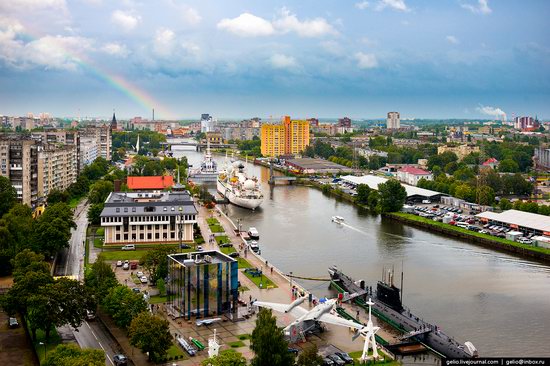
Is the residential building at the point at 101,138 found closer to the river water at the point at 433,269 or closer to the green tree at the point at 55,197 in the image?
the green tree at the point at 55,197

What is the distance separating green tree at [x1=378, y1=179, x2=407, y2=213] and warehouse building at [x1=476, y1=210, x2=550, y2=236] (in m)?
2.79

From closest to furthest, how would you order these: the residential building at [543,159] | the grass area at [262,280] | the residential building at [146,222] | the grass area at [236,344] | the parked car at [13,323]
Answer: the grass area at [236,344] → the parked car at [13,323] → the grass area at [262,280] → the residential building at [146,222] → the residential building at [543,159]

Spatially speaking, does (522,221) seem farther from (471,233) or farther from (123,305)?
(123,305)

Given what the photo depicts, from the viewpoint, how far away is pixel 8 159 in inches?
679

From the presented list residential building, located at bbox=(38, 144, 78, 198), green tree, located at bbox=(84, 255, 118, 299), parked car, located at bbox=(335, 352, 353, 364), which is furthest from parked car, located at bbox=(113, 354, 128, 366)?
residential building, located at bbox=(38, 144, 78, 198)

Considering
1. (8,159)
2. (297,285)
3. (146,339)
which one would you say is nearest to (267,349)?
(146,339)

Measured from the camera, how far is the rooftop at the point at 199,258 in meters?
9.12

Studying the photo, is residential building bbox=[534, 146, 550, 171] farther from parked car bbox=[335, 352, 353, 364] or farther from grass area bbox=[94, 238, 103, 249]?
parked car bbox=[335, 352, 353, 364]

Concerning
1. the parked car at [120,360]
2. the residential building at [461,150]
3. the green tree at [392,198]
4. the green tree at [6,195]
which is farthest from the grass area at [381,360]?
the residential building at [461,150]

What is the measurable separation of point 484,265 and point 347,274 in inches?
124

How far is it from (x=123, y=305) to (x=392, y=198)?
12450mm

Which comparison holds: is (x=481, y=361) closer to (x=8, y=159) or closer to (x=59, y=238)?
(x=59, y=238)

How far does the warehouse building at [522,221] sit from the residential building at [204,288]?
897 centimetres

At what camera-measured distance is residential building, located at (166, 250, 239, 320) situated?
8.99 m
